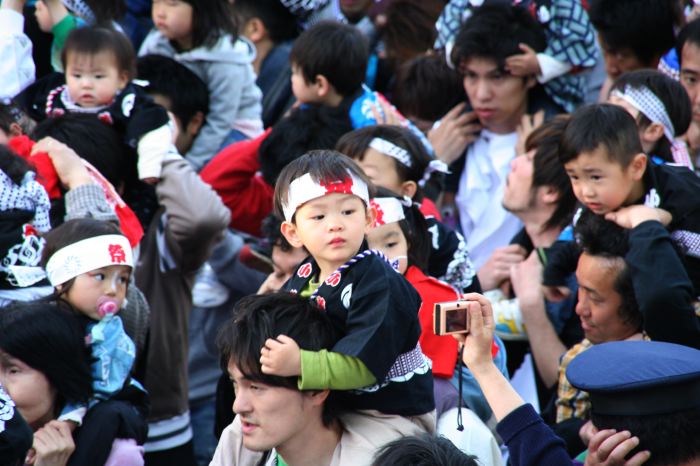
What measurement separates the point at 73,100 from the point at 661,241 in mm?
2827

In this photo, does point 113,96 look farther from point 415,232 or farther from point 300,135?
point 415,232

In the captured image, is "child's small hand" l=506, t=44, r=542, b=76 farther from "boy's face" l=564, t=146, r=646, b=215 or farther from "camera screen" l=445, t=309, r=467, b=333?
"camera screen" l=445, t=309, r=467, b=333

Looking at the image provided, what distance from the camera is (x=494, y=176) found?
595 cm

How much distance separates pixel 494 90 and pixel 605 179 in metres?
1.69

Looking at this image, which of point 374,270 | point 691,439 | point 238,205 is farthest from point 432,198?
point 691,439

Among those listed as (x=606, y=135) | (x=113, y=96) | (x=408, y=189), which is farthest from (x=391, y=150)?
(x=113, y=96)

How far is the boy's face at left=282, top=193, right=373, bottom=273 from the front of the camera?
11.1 ft

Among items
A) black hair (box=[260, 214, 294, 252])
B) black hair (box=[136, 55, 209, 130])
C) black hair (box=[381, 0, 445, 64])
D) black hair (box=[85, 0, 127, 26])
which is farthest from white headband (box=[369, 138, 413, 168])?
black hair (box=[381, 0, 445, 64])

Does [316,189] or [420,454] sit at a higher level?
[316,189]

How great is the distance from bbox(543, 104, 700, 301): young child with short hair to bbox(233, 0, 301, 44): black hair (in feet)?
10.6

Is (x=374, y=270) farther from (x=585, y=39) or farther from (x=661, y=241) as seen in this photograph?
(x=585, y=39)

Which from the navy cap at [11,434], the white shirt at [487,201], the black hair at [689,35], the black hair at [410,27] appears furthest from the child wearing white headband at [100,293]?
the black hair at [410,27]

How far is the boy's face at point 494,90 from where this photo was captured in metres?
5.86

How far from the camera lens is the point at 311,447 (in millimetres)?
3186
